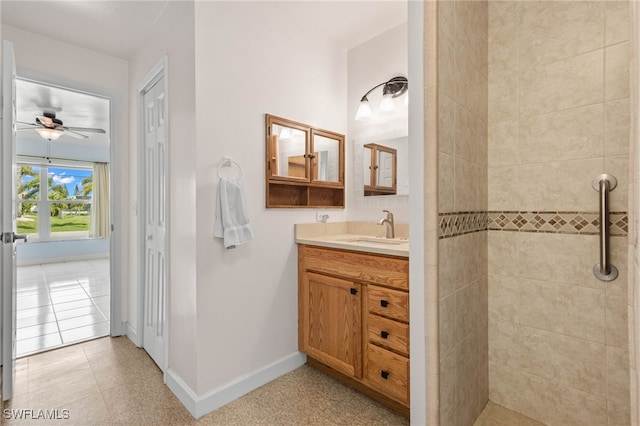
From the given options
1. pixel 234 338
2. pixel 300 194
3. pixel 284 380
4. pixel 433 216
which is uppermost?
pixel 300 194

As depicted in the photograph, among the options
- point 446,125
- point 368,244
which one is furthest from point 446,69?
point 368,244

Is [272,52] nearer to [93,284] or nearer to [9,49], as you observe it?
[9,49]

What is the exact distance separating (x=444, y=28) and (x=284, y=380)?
2.19 meters

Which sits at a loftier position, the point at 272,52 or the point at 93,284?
the point at 272,52

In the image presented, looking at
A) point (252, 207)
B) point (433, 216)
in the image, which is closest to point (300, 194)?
Answer: point (252, 207)

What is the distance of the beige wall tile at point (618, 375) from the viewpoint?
133 centimetres

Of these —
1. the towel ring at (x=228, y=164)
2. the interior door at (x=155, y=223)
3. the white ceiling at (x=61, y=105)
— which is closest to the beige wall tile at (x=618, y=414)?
the towel ring at (x=228, y=164)

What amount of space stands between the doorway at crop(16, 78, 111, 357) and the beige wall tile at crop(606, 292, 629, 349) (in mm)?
3641

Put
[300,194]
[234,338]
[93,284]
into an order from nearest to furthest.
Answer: [234,338], [300,194], [93,284]

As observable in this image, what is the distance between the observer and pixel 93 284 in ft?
14.6

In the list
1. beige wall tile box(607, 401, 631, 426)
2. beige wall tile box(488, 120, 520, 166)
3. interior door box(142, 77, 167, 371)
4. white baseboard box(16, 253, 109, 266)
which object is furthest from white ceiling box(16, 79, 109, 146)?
beige wall tile box(607, 401, 631, 426)

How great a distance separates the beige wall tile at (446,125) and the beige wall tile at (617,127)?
0.72 metres

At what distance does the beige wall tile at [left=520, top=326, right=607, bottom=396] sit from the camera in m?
1.40

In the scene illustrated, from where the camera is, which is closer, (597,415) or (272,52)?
(597,415)
